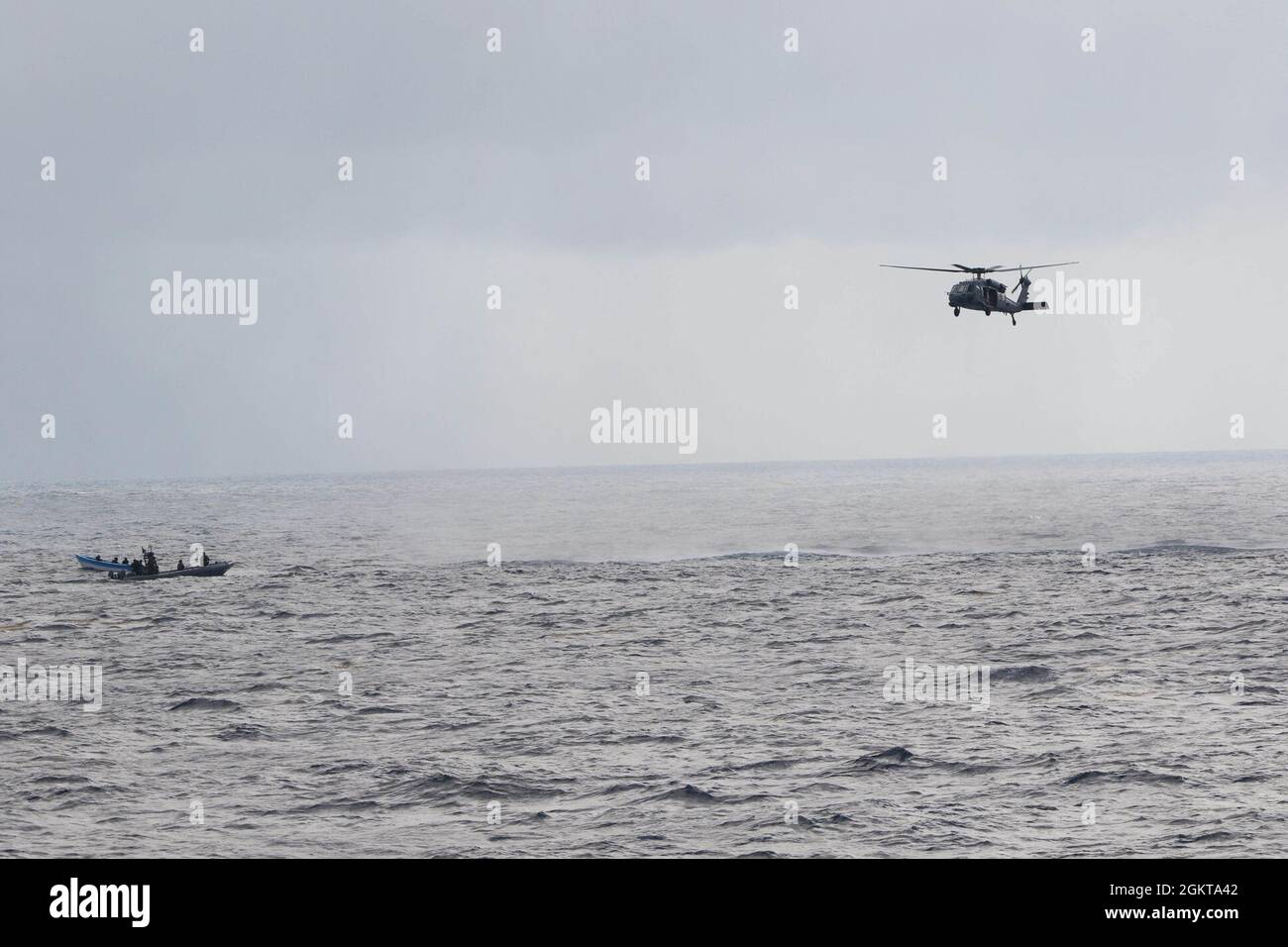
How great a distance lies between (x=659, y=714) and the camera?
150ft

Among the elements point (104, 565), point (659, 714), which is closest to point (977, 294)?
point (659, 714)

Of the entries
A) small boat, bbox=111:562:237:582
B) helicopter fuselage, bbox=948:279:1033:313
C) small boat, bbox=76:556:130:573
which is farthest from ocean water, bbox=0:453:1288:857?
helicopter fuselage, bbox=948:279:1033:313

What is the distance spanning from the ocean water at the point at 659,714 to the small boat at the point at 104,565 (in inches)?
142

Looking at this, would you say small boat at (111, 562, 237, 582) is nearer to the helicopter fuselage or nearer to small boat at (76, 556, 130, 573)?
small boat at (76, 556, 130, 573)

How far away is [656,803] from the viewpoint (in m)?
33.0

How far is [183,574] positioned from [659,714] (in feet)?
211

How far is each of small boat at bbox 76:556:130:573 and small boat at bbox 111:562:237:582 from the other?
0.54 m

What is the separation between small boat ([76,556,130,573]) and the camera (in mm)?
98375

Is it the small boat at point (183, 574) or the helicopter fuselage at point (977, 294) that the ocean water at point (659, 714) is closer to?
the small boat at point (183, 574)

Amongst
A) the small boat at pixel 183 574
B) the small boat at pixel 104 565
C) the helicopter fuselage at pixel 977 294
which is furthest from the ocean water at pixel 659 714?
the helicopter fuselage at pixel 977 294

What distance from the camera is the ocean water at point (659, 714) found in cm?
3091

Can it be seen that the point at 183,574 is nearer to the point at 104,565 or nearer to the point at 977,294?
the point at 104,565

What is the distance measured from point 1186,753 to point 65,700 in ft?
142
